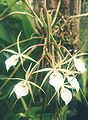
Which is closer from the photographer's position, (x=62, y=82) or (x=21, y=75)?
(x=62, y=82)

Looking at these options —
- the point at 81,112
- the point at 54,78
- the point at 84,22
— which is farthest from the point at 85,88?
the point at 54,78

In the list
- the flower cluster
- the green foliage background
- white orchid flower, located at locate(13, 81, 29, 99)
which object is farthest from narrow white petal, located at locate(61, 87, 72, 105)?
the green foliage background

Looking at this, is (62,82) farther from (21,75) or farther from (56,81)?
(21,75)

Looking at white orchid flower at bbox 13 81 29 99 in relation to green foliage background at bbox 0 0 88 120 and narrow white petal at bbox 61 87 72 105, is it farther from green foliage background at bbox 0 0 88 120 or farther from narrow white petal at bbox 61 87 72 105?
green foliage background at bbox 0 0 88 120

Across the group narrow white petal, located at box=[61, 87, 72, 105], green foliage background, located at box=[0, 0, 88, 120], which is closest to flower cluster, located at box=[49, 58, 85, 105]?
narrow white petal, located at box=[61, 87, 72, 105]

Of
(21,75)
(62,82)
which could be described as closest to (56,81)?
(62,82)

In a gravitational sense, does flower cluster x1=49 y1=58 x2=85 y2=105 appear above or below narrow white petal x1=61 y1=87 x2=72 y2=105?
above

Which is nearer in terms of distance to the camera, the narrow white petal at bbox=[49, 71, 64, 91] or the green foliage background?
the narrow white petal at bbox=[49, 71, 64, 91]

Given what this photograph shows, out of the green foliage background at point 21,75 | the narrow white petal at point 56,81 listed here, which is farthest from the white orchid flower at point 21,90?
the green foliage background at point 21,75

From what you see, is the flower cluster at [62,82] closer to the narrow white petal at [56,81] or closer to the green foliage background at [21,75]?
the narrow white petal at [56,81]

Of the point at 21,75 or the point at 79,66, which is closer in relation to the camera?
the point at 79,66

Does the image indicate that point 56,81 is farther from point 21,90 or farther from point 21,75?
point 21,75
